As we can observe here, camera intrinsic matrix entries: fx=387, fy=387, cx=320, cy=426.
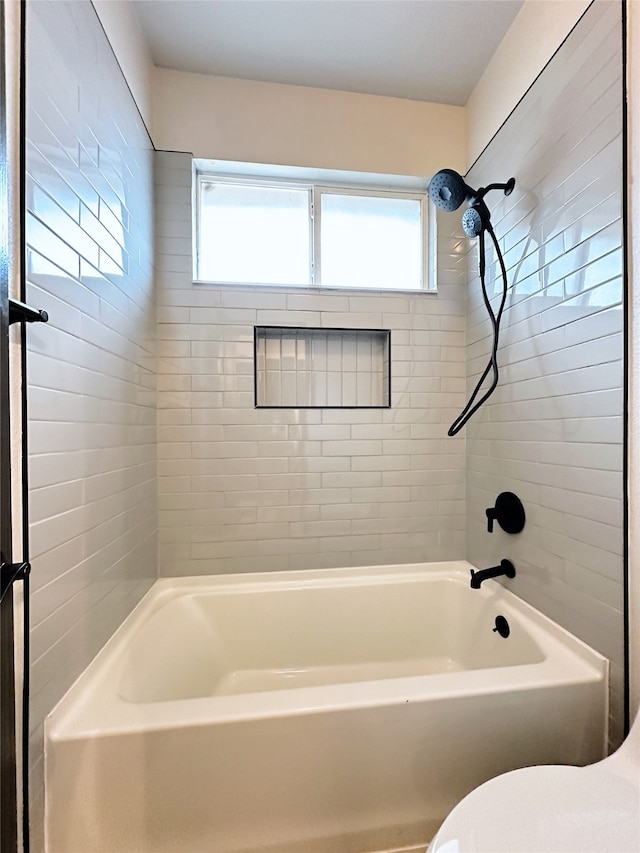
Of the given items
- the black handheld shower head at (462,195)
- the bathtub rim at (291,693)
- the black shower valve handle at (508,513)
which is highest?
the black handheld shower head at (462,195)

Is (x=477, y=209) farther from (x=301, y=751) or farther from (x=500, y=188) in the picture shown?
(x=301, y=751)

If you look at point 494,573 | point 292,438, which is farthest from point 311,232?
point 494,573

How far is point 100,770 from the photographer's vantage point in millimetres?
927

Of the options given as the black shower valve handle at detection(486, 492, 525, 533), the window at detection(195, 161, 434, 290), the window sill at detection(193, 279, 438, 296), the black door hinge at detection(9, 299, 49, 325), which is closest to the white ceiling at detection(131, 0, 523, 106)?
the window at detection(195, 161, 434, 290)

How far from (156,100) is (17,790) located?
239 centimetres

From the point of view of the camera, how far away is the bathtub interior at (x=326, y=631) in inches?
63.8

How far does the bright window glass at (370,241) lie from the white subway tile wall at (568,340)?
0.47 metres

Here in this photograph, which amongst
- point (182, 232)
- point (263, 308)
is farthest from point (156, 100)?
point (263, 308)

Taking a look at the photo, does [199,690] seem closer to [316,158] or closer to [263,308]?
[263,308]

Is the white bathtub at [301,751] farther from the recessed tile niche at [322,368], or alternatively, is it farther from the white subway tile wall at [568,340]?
the recessed tile niche at [322,368]

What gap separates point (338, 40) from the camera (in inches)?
62.3

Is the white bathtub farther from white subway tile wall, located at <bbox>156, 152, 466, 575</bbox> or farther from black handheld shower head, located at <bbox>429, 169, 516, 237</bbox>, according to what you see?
black handheld shower head, located at <bbox>429, 169, 516, 237</bbox>

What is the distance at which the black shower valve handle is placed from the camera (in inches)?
59.5

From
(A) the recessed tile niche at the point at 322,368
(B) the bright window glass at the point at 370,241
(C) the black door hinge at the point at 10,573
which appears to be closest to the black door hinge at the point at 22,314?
(C) the black door hinge at the point at 10,573
